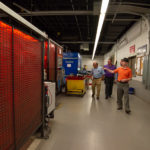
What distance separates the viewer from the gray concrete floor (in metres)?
1.85

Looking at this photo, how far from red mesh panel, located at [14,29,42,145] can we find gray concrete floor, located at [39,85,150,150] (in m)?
0.52

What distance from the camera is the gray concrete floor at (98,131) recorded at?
185 cm

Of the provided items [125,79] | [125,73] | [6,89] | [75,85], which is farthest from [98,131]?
[75,85]

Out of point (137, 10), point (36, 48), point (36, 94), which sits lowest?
point (36, 94)

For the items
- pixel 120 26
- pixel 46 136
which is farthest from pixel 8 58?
pixel 120 26

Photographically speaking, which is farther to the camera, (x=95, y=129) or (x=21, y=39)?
(x=95, y=129)

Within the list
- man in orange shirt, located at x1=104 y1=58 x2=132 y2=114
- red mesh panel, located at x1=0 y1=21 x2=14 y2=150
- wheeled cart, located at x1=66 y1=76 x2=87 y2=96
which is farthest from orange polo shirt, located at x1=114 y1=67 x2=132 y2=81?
red mesh panel, located at x1=0 y1=21 x2=14 y2=150

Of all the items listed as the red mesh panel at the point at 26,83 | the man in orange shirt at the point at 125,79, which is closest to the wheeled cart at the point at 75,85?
the man in orange shirt at the point at 125,79

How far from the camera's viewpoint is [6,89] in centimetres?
115

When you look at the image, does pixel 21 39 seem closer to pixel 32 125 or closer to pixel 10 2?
pixel 32 125

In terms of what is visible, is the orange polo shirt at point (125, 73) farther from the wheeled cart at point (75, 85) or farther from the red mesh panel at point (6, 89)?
the red mesh panel at point (6, 89)

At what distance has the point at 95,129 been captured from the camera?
2346 millimetres

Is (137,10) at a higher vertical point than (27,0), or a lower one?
lower

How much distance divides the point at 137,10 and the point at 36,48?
4410 millimetres
